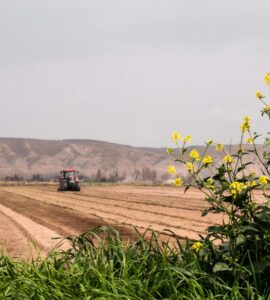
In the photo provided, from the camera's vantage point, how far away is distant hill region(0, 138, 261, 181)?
13725 cm

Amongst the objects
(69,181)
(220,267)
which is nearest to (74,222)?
(220,267)

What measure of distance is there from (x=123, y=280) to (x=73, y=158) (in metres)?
143

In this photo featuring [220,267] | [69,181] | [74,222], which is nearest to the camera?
[220,267]

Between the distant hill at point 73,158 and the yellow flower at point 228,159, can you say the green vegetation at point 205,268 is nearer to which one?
the yellow flower at point 228,159

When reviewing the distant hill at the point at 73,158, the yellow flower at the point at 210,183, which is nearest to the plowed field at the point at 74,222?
the yellow flower at the point at 210,183

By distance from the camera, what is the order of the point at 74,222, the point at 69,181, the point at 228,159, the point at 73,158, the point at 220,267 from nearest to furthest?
the point at 220,267 < the point at 228,159 < the point at 74,222 < the point at 69,181 < the point at 73,158

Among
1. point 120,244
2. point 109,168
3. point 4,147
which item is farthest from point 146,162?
point 120,244

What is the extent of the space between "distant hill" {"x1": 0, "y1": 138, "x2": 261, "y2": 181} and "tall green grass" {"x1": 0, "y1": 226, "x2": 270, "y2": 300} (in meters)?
125

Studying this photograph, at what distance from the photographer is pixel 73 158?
147m

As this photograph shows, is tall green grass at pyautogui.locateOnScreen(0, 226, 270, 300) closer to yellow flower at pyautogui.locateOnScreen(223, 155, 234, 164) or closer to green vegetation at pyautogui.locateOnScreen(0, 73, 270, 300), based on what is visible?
green vegetation at pyautogui.locateOnScreen(0, 73, 270, 300)

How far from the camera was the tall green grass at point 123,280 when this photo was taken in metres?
4.80

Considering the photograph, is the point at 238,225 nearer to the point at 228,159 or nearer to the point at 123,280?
the point at 228,159

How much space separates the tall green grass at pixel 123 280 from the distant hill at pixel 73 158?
125 m

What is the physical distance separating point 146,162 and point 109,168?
1271 centimetres
